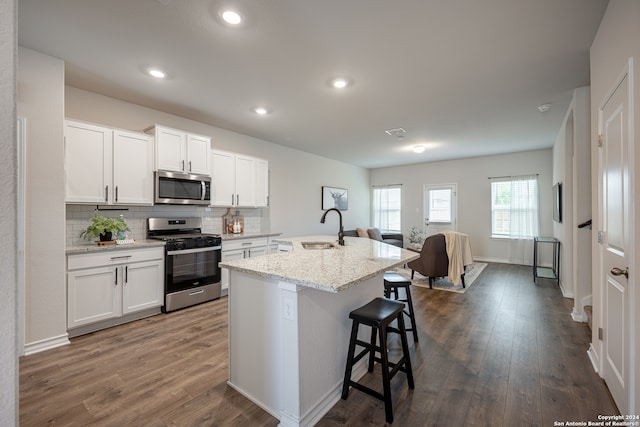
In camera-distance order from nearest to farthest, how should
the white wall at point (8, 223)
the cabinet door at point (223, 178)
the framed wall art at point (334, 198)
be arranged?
the white wall at point (8, 223) < the cabinet door at point (223, 178) < the framed wall art at point (334, 198)

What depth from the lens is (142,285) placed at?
3.19 m

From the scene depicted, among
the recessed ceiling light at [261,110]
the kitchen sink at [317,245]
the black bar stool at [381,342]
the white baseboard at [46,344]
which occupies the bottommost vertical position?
the white baseboard at [46,344]

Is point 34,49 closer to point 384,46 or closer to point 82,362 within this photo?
point 82,362

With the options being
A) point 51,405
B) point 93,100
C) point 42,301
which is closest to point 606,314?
point 51,405

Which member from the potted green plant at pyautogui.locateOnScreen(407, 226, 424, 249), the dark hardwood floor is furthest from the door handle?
the potted green plant at pyautogui.locateOnScreen(407, 226, 424, 249)

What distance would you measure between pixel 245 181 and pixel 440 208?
207 inches

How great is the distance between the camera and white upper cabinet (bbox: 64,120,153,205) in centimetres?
283

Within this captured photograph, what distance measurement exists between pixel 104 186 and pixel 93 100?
1.05 metres

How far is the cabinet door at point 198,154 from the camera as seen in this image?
12.3ft

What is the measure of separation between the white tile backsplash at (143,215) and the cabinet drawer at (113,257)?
0.44 metres

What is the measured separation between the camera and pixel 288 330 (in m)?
1.60

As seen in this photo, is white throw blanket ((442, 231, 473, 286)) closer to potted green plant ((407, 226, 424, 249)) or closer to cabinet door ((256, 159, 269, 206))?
potted green plant ((407, 226, 424, 249))

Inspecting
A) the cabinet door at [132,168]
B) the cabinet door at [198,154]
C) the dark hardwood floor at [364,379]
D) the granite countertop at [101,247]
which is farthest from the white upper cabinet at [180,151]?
the dark hardwood floor at [364,379]

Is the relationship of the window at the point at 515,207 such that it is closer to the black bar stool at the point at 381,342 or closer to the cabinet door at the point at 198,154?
the black bar stool at the point at 381,342
